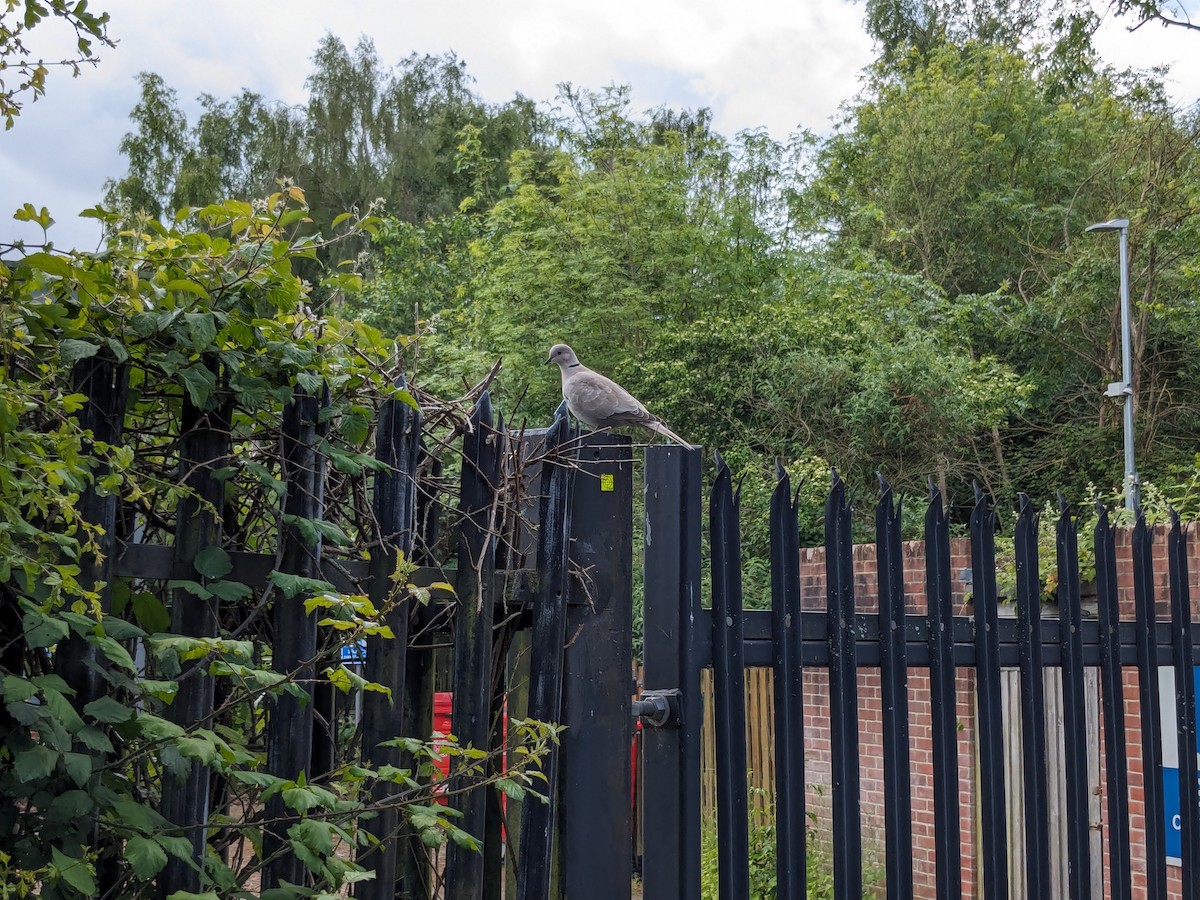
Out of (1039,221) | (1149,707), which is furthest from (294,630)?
(1039,221)

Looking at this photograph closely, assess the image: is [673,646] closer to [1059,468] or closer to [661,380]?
[661,380]

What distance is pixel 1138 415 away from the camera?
20531 millimetres

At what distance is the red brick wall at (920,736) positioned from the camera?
6441 mm

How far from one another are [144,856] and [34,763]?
0.22 m

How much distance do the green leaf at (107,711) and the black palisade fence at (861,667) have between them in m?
1.10

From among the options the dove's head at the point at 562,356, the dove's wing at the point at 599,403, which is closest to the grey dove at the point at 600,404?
the dove's wing at the point at 599,403

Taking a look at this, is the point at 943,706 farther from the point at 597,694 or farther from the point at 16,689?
the point at 16,689

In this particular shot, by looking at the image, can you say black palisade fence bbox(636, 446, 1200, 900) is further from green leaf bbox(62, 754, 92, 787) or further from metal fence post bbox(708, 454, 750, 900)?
green leaf bbox(62, 754, 92, 787)

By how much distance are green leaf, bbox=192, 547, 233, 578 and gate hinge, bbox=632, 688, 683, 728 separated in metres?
0.97

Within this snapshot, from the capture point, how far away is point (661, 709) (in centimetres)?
248

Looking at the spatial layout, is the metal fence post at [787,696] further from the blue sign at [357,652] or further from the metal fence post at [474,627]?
the blue sign at [357,652]

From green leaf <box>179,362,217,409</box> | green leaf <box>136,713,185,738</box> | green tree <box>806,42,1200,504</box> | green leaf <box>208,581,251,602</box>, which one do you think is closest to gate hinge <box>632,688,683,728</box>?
green leaf <box>208,581,251,602</box>

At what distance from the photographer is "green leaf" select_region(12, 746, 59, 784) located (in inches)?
63.6

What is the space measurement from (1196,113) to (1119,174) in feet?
9.35
